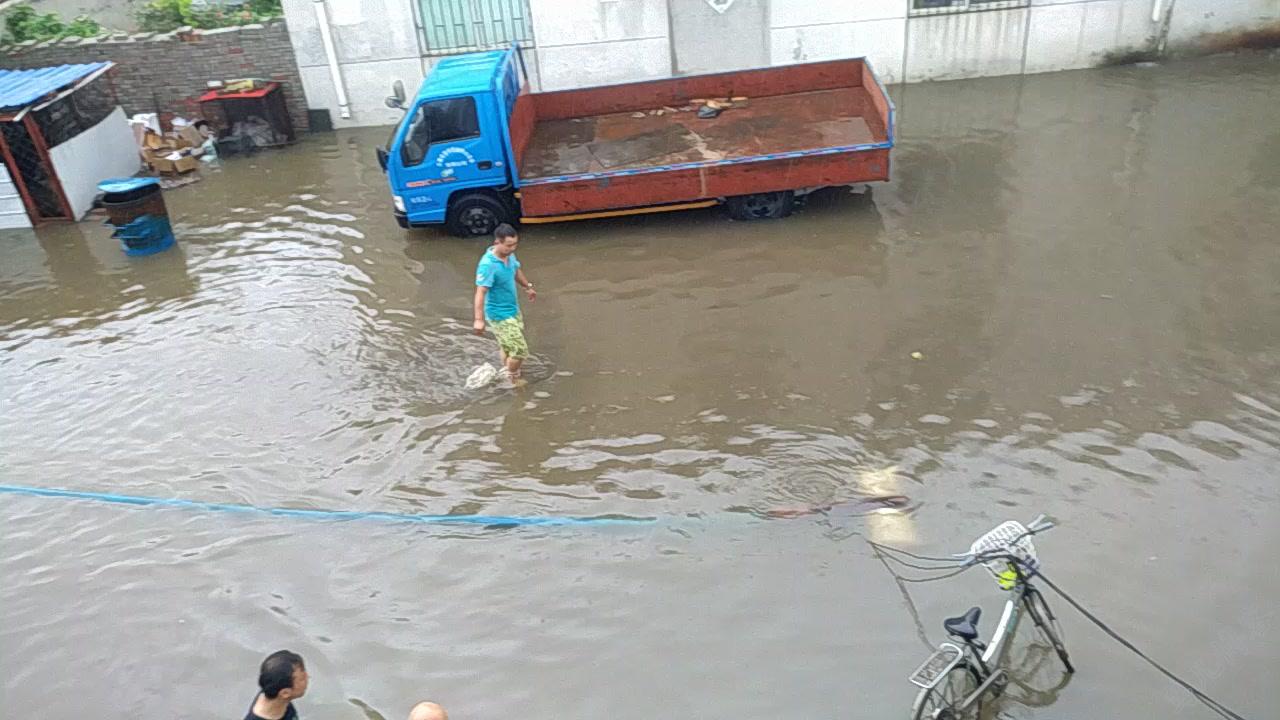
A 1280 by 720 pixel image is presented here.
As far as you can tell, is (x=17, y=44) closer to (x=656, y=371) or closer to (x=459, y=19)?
(x=459, y=19)

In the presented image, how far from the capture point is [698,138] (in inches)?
423

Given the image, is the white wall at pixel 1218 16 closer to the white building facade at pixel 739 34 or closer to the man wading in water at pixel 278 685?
the white building facade at pixel 739 34

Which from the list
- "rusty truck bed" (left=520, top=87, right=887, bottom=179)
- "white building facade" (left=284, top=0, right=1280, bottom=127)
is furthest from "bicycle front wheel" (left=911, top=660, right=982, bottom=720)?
"white building facade" (left=284, top=0, right=1280, bottom=127)

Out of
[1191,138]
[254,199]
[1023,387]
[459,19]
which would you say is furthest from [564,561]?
[459,19]

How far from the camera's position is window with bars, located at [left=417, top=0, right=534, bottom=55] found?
14.5 m

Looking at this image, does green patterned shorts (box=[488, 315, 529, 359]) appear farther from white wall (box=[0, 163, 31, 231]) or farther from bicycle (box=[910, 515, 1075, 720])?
white wall (box=[0, 163, 31, 231])

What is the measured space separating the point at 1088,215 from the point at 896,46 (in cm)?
633

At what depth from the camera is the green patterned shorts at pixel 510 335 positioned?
24.3 ft

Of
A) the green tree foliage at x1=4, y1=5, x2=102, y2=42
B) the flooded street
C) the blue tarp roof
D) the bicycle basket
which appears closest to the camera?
the bicycle basket

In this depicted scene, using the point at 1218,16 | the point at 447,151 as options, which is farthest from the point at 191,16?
the point at 1218,16

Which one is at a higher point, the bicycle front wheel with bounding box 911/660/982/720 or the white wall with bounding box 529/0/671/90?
the white wall with bounding box 529/0/671/90

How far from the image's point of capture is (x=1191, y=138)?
11.5 meters

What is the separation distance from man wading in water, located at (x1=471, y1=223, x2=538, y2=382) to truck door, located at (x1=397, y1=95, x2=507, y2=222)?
9.47 ft

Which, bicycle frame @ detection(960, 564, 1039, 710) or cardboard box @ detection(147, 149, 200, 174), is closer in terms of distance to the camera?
bicycle frame @ detection(960, 564, 1039, 710)
